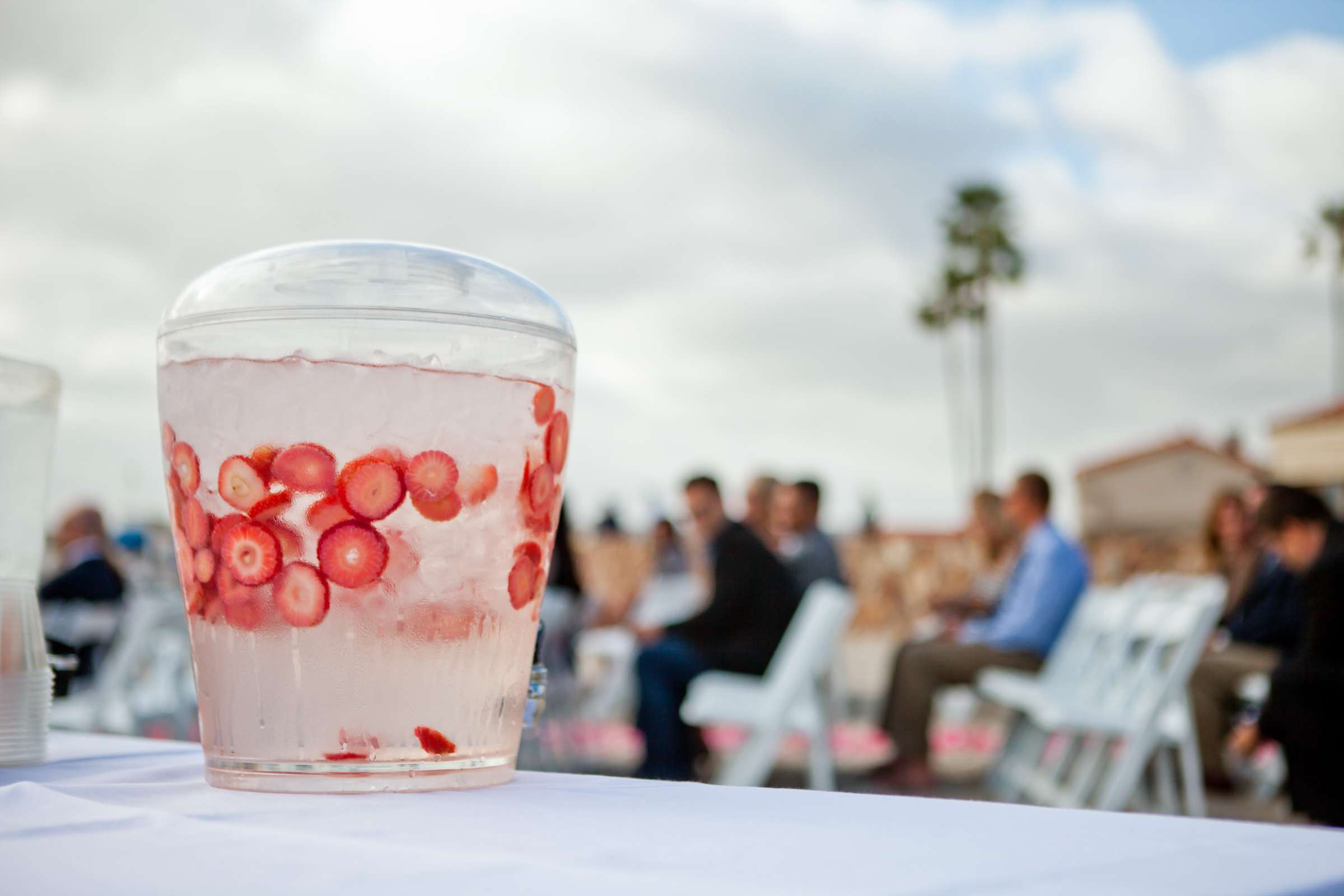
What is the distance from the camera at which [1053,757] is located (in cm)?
697

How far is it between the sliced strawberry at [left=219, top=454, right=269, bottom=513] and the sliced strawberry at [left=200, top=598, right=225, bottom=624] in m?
0.08

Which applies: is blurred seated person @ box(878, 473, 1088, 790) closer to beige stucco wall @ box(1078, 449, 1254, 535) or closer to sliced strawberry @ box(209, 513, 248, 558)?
sliced strawberry @ box(209, 513, 248, 558)

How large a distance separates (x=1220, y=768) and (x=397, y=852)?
661 cm

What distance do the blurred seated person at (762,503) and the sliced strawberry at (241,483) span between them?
6.75 m

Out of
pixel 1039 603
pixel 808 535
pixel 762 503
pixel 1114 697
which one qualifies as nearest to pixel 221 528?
pixel 1114 697

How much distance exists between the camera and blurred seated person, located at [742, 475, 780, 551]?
7.76 m

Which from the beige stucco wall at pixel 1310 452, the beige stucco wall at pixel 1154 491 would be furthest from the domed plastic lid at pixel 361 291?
the beige stucco wall at pixel 1154 491

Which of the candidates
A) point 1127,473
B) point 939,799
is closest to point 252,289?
point 939,799

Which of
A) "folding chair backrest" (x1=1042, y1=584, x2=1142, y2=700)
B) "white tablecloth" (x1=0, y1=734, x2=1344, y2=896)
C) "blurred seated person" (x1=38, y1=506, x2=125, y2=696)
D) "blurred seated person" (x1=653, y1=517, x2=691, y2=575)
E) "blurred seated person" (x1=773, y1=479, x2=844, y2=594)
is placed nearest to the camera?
"white tablecloth" (x1=0, y1=734, x2=1344, y2=896)

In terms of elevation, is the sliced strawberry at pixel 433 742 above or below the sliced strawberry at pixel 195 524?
below

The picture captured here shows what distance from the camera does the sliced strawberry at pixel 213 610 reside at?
96 centimetres

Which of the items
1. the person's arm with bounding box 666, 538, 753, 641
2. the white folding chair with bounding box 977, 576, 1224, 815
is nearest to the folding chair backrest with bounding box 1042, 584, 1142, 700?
the white folding chair with bounding box 977, 576, 1224, 815

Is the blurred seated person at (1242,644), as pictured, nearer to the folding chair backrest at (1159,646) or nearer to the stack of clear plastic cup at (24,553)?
the folding chair backrest at (1159,646)

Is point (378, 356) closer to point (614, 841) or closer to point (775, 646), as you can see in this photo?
point (614, 841)
